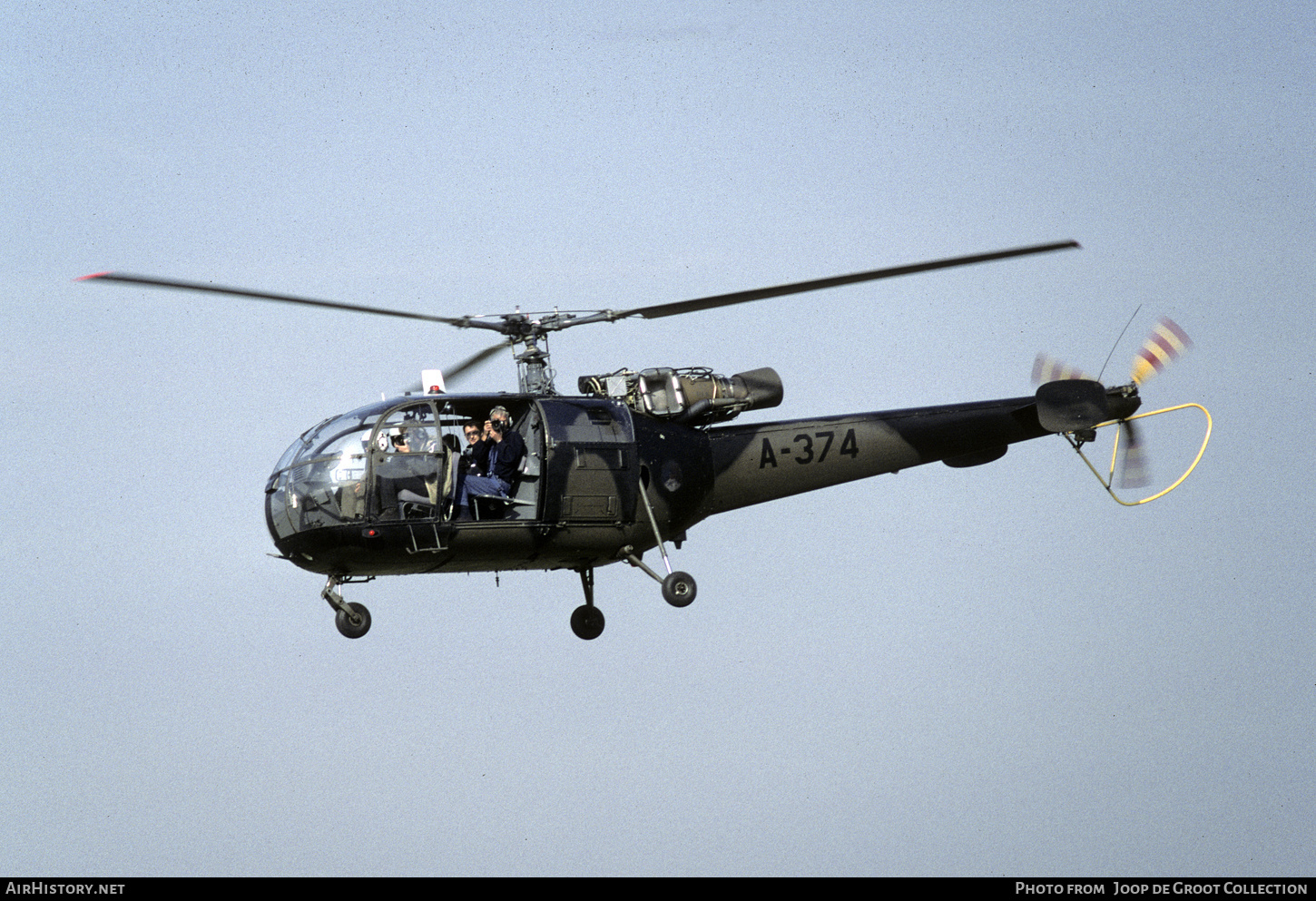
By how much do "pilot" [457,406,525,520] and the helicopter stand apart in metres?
0.04

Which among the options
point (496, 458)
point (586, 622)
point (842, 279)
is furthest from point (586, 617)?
point (842, 279)

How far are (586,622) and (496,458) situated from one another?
3426 mm

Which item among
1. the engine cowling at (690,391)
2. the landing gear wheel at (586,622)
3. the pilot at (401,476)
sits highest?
the engine cowling at (690,391)

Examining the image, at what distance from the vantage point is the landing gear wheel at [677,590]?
2388 cm

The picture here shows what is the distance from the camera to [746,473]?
25.5m

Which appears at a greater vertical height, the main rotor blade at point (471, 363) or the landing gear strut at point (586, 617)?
the main rotor blade at point (471, 363)

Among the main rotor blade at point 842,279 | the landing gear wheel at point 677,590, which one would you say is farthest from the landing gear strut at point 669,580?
the main rotor blade at point 842,279

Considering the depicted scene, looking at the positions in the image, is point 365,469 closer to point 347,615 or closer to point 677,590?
point 347,615

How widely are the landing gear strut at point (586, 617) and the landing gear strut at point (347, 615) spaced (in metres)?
3.67

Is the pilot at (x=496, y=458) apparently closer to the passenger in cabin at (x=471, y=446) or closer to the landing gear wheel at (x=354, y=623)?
the passenger in cabin at (x=471, y=446)

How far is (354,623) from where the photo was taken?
22.7 meters

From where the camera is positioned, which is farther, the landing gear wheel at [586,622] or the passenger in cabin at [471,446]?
the landing gear wheel at [586,622]
